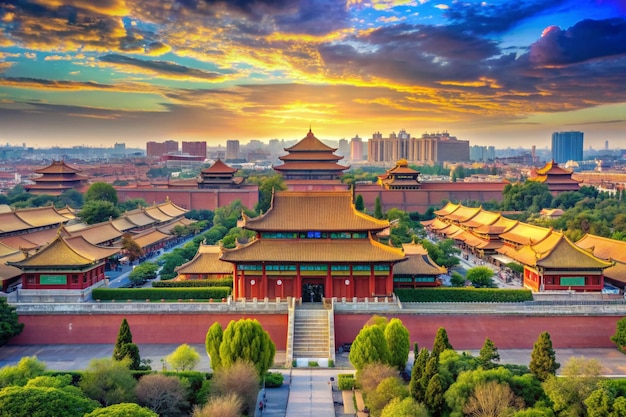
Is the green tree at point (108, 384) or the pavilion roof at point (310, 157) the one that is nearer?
the green tree at point (108, 384)

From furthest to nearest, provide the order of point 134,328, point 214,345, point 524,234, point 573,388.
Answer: point 524,234, point 134,328, point 214,345, point 573,388

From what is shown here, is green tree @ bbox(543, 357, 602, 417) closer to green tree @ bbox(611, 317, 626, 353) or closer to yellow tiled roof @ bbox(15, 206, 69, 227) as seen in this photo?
green tree @ bbox(611, 317, 626, 353)

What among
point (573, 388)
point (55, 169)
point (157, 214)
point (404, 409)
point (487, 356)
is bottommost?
point (404, 409)

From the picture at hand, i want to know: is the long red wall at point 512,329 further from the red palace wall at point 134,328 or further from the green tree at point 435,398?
the green tree at point 435,398

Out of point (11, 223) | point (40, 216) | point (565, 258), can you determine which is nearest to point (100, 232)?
point (11, 223)

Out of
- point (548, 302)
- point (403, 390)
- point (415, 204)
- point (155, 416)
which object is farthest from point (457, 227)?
point (155, 416)

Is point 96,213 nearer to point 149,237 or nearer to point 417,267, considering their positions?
point 149,237

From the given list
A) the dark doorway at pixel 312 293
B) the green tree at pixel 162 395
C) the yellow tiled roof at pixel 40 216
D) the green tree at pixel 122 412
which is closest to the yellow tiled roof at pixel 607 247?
the dark doorway at pixel 312 293

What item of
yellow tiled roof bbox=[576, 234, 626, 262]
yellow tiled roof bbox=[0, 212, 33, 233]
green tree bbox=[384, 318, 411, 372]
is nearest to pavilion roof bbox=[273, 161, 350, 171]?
yellow tiled roof bbox=[0, 212, 33, 233]
